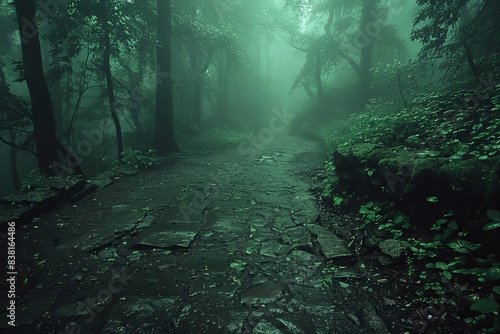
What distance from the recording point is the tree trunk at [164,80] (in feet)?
31.9

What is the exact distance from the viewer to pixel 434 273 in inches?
108

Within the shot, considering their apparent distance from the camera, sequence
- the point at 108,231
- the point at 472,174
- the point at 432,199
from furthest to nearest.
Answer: the point at 108,231, the point at 432,199, the point at 472,174

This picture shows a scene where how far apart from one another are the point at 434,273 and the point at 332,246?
1267 millimetres

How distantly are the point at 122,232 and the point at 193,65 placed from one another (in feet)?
50.1

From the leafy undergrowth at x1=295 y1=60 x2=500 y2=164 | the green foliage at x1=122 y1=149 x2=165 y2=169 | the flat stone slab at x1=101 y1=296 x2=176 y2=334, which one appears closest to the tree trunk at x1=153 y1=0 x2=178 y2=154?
the green foliage at x1=122 y1=149 x2=165 y2=169

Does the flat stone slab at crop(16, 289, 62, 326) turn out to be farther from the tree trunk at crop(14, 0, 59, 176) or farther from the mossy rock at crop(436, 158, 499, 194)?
the tree trunk at crop(14, 0, 59, 176)

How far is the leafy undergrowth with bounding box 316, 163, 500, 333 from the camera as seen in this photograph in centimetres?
222

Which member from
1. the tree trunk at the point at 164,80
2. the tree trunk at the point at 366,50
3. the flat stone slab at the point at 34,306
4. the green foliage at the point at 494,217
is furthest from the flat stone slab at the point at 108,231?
the tree trunk at the point at 366,50

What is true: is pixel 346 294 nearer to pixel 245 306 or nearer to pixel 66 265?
pixel 245 306

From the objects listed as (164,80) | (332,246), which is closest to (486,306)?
(332,246)

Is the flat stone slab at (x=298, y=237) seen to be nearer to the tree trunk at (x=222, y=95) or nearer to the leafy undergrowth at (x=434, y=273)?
the leafy undergrowth at (x=434, y=273)

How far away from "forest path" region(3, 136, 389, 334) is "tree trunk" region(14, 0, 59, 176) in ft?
6.39

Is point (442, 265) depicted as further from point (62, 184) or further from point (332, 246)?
point (62, 184)

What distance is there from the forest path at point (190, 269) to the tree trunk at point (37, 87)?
6.39 feet
